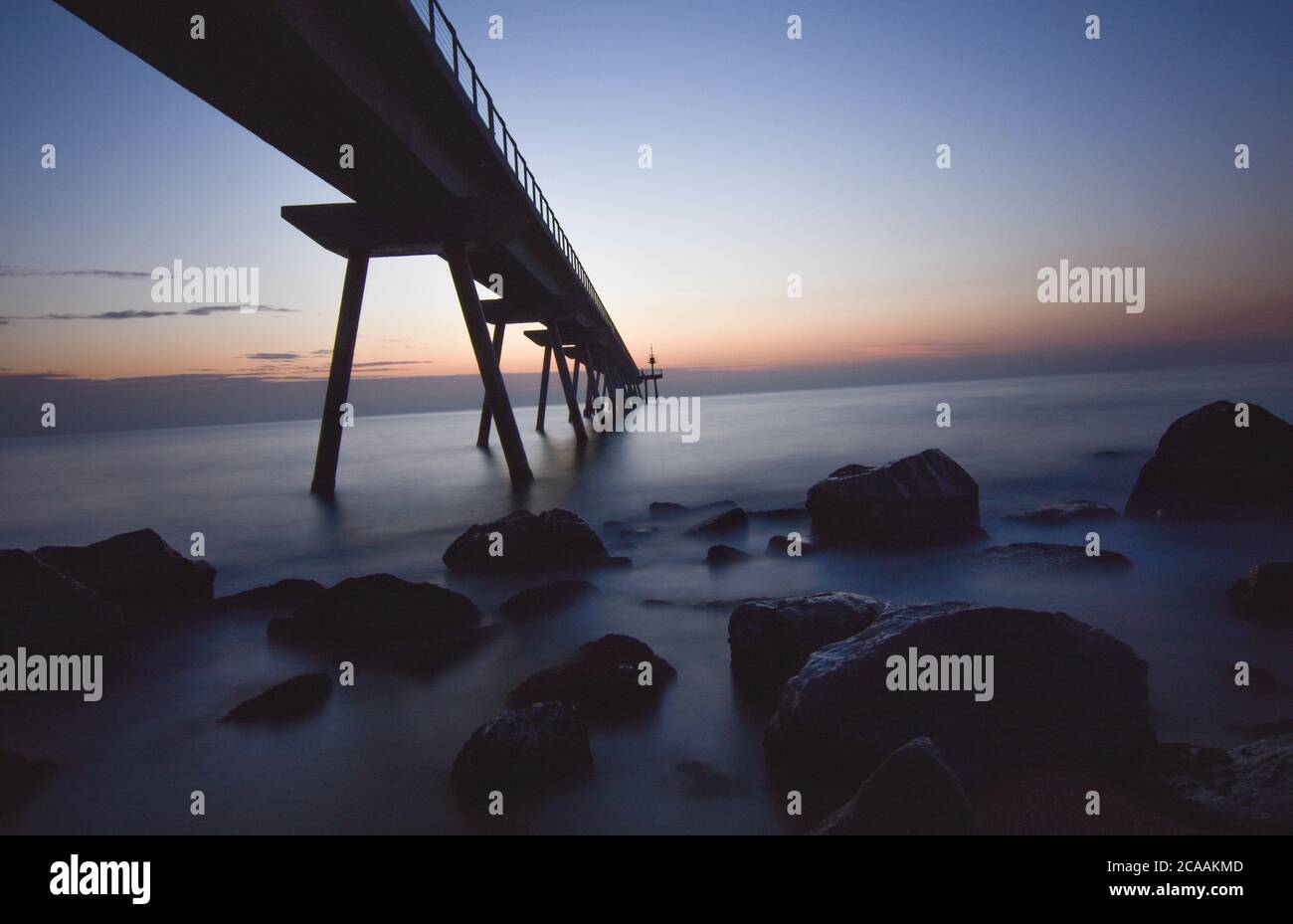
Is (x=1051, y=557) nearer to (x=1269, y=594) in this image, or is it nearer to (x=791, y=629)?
(x=1269, y=594)

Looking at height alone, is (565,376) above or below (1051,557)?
above

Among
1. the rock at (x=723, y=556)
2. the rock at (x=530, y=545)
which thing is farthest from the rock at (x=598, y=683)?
the rock at (x=723, y=556)

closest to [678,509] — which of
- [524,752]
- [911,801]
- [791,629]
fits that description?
[791,629]

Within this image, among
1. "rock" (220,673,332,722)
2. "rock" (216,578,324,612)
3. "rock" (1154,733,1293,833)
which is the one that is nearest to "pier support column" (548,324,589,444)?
"rock" (216,578,324,612)

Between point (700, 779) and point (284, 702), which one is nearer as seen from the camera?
point (700, 779)
